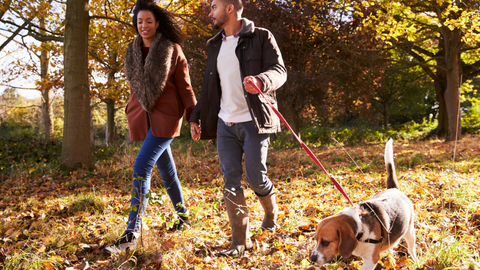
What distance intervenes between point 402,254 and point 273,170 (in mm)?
3920

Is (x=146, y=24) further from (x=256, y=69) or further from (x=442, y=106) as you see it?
(x=442, y=106)

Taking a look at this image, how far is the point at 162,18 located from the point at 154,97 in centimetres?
88

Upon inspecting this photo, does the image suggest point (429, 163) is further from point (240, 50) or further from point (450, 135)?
point (450, 135)

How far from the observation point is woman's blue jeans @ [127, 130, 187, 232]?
2750 mm

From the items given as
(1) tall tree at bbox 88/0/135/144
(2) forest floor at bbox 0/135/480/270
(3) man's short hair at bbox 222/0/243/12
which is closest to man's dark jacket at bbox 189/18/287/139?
(3) man's short hair at bbox 222/0/243/12

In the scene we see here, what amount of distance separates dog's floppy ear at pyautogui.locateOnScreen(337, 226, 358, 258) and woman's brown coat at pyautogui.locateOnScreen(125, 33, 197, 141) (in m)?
1.77

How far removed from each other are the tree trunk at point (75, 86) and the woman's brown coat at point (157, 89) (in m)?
3.73

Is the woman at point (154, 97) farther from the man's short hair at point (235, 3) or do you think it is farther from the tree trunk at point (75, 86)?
the tree trunk at point (75, 86)

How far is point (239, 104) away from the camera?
266cm

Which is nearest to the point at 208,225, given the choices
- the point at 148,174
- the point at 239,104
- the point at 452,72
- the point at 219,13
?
the point at 148,174

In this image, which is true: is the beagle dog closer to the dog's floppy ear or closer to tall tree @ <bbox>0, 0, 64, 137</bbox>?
the dog's floppy ear

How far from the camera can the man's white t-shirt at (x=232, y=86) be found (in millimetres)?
2646

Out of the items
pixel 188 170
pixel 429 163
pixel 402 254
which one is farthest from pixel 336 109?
pixel 402 254

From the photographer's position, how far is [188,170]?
632 centimetres
